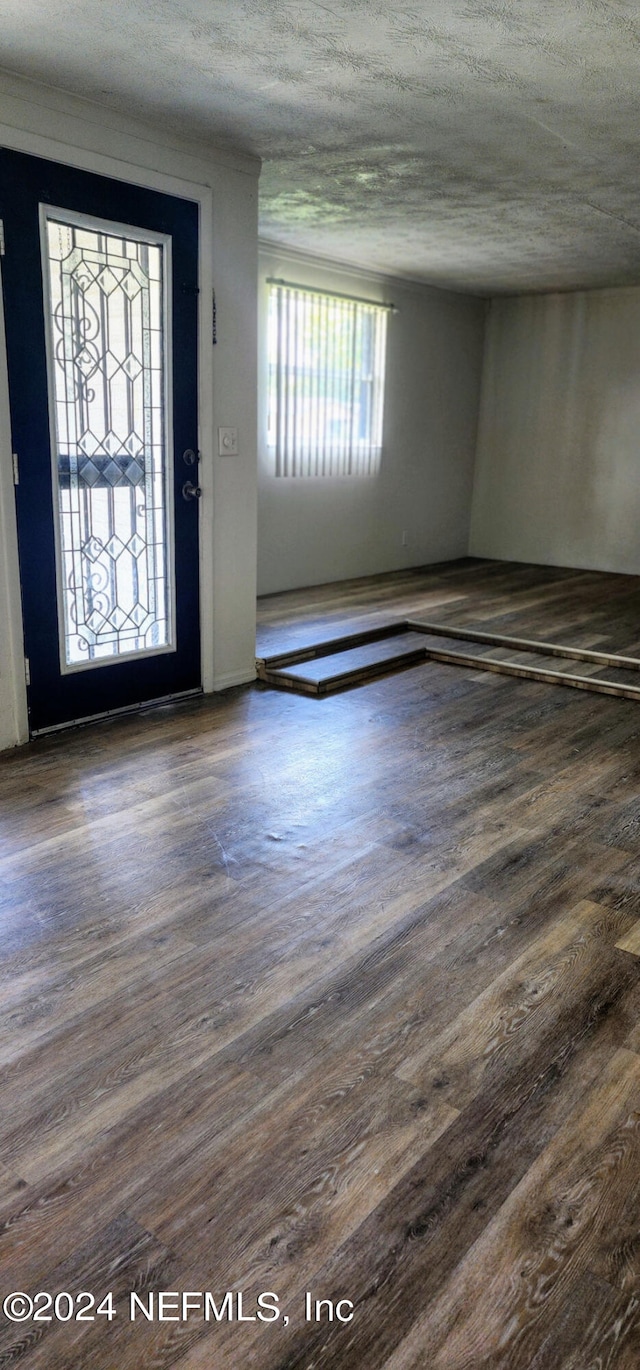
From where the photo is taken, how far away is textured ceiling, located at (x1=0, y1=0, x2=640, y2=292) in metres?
2.85

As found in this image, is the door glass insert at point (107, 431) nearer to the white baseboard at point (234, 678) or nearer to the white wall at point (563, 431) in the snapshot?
the white baseboard at point (234, 678)

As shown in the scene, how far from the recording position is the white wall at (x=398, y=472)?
694cm

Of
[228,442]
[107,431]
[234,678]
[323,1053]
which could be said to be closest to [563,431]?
[228,442]

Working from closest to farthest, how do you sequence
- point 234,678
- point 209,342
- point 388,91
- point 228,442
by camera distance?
point 388,91 < point 209,342 < point 228,442 < point 234,678

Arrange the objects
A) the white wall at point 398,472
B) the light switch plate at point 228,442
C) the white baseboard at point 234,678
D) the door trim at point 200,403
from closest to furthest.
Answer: the door trim at point 200,403
the light switch plate at point 228,442
the white baseboard at point 234,678
the white wall at point 398,472

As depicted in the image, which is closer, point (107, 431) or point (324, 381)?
point (107, 431)

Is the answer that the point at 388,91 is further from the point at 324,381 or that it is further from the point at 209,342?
the point at 324,381

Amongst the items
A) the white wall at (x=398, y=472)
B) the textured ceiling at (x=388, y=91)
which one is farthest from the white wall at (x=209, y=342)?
the white wall at (x=398, y=472)

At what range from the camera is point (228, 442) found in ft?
15.0

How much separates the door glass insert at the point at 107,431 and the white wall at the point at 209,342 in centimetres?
24

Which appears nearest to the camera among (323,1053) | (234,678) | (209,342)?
(323,1053)

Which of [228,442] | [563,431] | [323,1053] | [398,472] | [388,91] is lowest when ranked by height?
[323,1053]

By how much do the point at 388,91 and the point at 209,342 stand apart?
134cm

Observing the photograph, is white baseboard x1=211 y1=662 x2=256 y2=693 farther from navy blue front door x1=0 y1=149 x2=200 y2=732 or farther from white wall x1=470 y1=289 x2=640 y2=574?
white wall x1=470 y1=289 x2=640 y2=574
